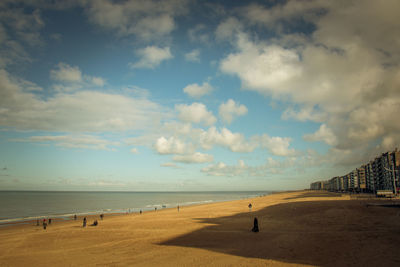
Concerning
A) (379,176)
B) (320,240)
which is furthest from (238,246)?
(379,176)

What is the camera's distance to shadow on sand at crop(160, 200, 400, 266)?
1446cm

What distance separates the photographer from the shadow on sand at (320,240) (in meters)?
14.5

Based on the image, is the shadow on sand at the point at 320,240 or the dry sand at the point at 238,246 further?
the dry sand at the point at 238,246

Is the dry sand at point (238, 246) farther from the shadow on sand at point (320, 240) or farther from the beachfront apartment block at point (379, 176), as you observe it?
the beachfront apartment block at point (379, 176)

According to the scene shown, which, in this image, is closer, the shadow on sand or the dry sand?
the shadow on sand

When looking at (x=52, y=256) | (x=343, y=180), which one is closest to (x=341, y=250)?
(x=52, y=256)

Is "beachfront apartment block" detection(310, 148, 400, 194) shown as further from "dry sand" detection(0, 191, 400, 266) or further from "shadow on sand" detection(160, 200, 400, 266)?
"dry sand" detection(0, 191, 400, 266)

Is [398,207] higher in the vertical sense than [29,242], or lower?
higher

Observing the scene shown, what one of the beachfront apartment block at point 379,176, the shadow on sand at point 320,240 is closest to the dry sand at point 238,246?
the shadow on sand at point 320,240

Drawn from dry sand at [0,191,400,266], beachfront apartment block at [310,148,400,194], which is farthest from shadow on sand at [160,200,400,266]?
beachfront apartment block at [310,148,400,194]

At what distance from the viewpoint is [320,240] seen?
1864cm

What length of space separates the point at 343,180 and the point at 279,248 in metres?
193

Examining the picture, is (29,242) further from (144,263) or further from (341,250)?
(341,250)

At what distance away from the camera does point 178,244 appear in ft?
67.8
